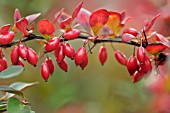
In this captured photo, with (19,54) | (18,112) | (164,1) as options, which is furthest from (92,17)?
(164,1)

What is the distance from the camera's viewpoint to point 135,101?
206 centimetres

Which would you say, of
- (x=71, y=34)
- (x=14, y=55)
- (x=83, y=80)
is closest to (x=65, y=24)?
(x=71, y=34)

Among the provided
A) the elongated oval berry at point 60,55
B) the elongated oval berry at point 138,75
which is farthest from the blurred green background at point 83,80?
the elongated oval berry at point 60,55

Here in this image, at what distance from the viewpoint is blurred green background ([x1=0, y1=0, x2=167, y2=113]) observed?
2232 millimetres

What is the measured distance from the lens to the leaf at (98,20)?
3.93ft

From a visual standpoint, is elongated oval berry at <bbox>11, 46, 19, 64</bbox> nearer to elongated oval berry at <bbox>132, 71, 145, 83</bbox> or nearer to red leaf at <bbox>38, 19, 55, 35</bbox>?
red leaf at <bbox>38, 19, 55, 35</bbox>

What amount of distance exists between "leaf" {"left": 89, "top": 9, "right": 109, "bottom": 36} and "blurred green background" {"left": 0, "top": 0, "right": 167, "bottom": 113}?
3.01 feet

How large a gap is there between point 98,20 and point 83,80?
51.8 inches

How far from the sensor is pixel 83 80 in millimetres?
2508

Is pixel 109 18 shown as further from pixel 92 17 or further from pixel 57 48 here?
pixel 57 48

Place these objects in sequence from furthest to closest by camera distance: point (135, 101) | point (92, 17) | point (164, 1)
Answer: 1. point (135, 101)
2. point (164, 1)
3. point (92, 17)

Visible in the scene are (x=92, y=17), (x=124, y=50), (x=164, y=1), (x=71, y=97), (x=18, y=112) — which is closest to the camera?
(x=18, y=112)

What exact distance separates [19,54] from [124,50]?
142 centimetres

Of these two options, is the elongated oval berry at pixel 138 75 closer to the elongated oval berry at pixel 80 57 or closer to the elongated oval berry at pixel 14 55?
the elongated oval berry at pixel 80 57
